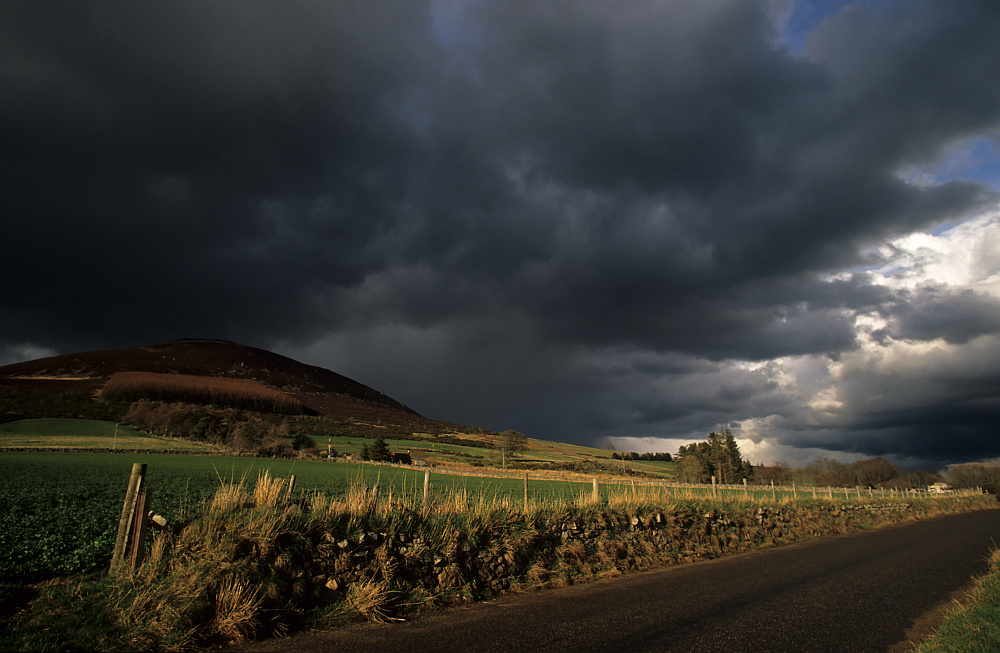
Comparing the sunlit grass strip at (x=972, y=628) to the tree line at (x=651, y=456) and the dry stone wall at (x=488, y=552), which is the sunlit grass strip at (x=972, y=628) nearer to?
the dry stone wall at (x=488, y=552)

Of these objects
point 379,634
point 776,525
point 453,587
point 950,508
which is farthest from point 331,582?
point 950,508

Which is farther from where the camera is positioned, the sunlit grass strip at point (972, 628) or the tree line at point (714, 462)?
the tree line at point (714, 462)

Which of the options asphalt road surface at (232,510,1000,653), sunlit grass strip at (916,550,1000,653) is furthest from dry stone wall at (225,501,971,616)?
sunlit grass strip at (916,550,1000,653)

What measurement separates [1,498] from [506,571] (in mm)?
19460

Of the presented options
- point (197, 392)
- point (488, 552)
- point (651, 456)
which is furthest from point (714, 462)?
point (197, 392)

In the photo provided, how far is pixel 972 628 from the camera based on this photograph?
8.29 m

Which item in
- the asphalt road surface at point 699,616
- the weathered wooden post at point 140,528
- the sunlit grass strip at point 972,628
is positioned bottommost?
the asphalt road surface at point 699,616

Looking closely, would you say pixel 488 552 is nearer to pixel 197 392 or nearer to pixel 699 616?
pixel 699 616

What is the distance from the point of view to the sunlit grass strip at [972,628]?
736 centimetres

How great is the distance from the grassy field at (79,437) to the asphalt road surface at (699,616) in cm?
8407

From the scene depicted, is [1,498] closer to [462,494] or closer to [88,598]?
[88,598]

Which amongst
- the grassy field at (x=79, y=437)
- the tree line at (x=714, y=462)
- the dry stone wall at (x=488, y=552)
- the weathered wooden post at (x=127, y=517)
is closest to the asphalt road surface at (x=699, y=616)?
the dry stone wall at (x=488, y=552)

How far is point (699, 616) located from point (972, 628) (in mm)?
4240

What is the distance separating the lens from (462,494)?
14.1 meters
